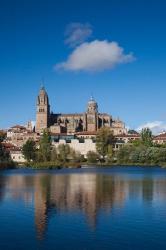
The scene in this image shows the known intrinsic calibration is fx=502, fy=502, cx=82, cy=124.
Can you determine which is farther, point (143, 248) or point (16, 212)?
point (16, 212)

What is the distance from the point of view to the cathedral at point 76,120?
474ft

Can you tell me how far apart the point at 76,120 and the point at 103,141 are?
39.8 metres

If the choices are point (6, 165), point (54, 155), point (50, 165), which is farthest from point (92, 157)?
point (6, 165)

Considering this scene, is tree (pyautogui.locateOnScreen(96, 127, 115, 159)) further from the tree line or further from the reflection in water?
the reflection in water

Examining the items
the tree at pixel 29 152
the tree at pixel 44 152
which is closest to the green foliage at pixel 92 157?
the tree at pixel 44 152

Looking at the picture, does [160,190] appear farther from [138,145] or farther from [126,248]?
[138,145]

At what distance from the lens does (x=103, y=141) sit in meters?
109

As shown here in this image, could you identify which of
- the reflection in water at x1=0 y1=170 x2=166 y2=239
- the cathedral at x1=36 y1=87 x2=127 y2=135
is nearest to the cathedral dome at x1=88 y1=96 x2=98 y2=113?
the cathedral at x1=36 y1=87 x2=127 y2=135

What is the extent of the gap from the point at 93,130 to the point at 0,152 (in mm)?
60596

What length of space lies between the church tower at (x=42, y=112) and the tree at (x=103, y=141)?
3560cm

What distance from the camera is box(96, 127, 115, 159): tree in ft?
355

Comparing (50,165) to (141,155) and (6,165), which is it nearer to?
(6,165)

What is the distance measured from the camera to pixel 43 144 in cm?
9875

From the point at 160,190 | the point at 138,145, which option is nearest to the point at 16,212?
the point at 160,190
